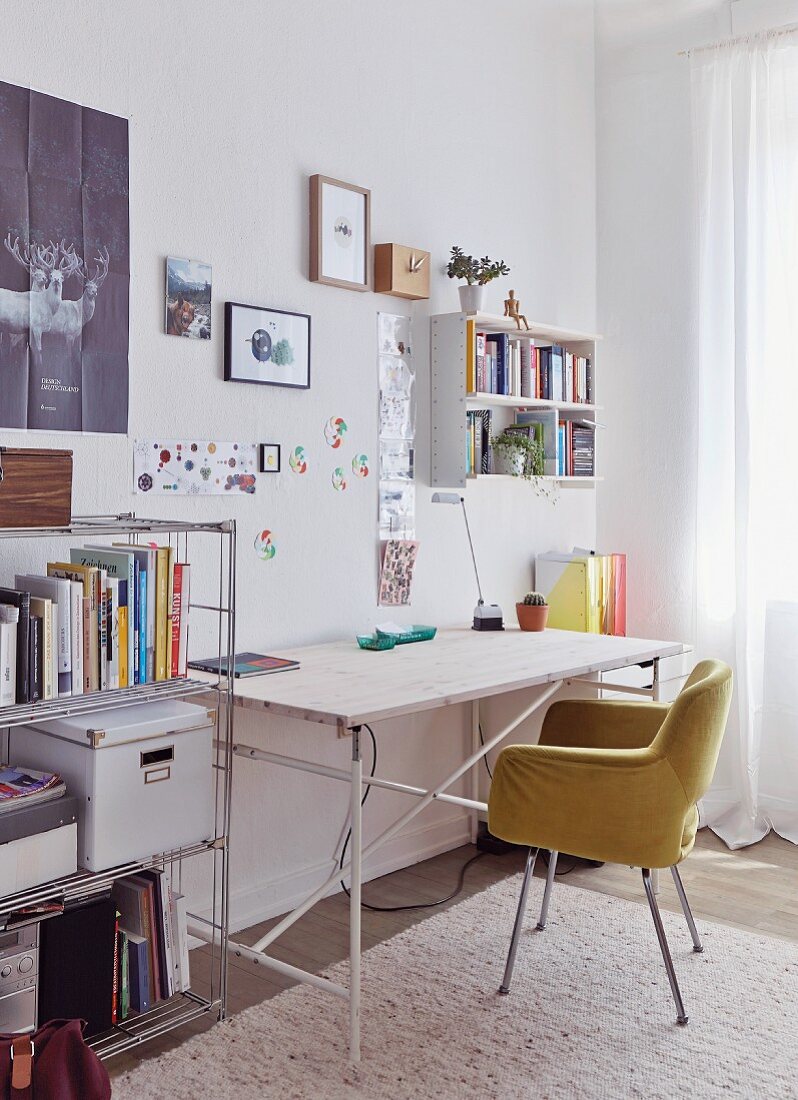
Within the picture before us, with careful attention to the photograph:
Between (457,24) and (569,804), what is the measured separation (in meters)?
2.56

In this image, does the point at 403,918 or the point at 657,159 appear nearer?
the point at 403,918

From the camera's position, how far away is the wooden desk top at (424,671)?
7.21 feet

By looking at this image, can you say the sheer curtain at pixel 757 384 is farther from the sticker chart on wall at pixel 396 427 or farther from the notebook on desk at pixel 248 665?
the notebook on desk at pixel 248 665

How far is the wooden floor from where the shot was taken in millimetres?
2580

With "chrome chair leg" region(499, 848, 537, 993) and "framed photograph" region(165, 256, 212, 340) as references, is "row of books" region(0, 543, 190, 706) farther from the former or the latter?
"chrome chair leg" region(499, 848, 537, 993)

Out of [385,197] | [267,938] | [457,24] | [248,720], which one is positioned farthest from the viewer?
[457,24]

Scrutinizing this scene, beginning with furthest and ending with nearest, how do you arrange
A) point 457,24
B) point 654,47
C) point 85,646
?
1. point 654,47
2. point 457,24
3. point 85,646

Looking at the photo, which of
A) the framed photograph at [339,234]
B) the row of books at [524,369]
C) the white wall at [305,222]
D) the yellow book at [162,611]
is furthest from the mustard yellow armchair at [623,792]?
the framed photograph at [339,234]

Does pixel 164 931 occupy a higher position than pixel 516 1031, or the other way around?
pixel 164 931

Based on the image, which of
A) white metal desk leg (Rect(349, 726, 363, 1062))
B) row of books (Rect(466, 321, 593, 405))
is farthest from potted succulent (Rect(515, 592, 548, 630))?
white metal desk leg (Rect(349, 726, 363, 1062))

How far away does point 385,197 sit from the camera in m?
3.21

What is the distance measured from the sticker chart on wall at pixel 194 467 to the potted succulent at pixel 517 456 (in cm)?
101

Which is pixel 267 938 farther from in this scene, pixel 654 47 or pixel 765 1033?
pixel 654 47

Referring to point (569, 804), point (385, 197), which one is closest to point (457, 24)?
point (385, 197)
